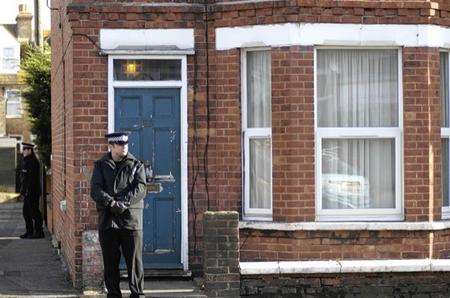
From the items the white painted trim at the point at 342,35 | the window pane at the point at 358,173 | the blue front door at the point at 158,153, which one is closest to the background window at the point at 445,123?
the white painted trim at the point at 342,35

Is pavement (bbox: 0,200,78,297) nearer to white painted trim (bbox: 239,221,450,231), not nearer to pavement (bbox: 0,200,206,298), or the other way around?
pavement (bbox: 0,200,206,298)

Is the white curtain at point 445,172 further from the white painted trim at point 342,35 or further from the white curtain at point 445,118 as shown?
the white painted trim at point 342,35

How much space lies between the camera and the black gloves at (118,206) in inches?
379

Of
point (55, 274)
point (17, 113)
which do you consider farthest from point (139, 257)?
point (17, 113)

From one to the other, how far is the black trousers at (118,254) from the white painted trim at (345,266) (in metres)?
1.10

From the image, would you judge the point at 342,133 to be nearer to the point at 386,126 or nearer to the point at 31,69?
the point at 386,126

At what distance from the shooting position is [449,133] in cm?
1144

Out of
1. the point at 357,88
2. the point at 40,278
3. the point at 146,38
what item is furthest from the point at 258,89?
the point at 40,278

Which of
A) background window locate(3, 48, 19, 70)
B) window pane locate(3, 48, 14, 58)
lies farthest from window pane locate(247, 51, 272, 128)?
window pane locate(3, 48, 14, 58)

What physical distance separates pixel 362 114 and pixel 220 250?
2.69 m

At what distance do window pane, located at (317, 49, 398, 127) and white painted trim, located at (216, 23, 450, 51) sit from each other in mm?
234

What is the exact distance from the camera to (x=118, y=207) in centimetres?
964

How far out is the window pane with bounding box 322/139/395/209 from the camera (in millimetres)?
11031

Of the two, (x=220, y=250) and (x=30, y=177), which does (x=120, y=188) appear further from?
(x=30, y=177)
